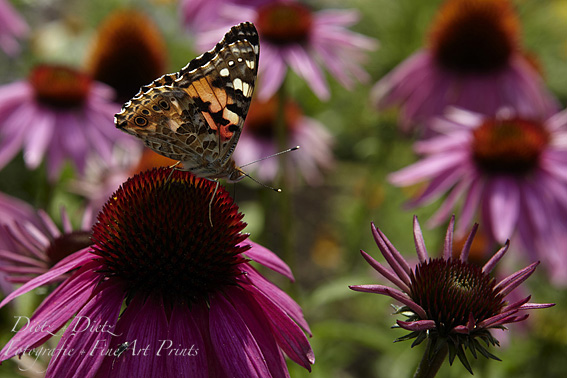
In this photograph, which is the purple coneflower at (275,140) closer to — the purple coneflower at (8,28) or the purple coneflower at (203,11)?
the purple coneflower at (203,11)

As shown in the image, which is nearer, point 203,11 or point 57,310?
point 57,310

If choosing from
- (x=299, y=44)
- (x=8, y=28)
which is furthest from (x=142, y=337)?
(x=8, y=28)

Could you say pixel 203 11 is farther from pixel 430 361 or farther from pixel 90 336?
pixel 430 361

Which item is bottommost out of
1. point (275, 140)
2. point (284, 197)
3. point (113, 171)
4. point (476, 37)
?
point (284, 197)

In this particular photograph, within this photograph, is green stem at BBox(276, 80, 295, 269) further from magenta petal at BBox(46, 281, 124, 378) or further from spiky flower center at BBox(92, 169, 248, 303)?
magenta petal at BBox(46, 281, 124, 378)

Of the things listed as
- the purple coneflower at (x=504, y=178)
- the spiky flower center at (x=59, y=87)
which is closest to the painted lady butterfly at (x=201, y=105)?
the purple coneflower at (x=504, y=178)

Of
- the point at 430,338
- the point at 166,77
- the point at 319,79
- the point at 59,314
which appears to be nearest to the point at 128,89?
the point at 319,79

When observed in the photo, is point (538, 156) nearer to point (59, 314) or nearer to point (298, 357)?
point (298, 357)
